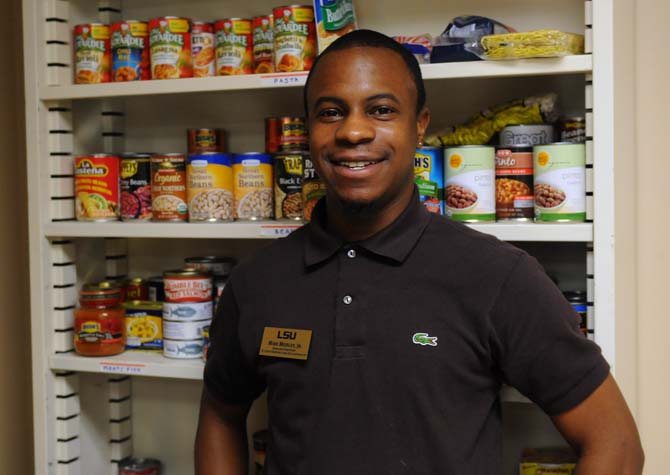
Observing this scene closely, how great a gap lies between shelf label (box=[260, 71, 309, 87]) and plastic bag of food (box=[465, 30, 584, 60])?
401 millimetres

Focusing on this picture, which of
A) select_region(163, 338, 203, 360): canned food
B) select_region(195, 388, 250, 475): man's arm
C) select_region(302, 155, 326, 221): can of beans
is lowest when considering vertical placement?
select_region(195, 388, 250, 475): man's arm

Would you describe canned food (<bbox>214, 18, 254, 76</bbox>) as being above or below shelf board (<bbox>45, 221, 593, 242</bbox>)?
above

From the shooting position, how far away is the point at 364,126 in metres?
1.43

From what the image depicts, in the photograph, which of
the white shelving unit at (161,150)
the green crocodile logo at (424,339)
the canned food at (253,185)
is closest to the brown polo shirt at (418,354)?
the green crocodile logo at (424,339)

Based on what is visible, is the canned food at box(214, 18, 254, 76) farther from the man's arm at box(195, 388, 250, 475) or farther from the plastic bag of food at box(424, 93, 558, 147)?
the man's arm at box(195, 388, 250, 475)

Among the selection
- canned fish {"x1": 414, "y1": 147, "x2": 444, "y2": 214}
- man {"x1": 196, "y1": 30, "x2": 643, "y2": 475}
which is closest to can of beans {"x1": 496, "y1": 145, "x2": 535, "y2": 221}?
canned fish {"x1": 414, "y1": 147, "x2": 444, "y2": 214}

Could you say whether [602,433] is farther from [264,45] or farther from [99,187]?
[99,187]

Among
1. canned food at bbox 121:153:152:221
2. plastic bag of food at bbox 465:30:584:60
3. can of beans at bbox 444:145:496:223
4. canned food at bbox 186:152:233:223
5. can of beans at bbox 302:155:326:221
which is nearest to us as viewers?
plastic bag of food at bbox 465:30:584:60

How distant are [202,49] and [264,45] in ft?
0.52

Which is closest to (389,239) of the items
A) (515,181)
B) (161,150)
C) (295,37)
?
(515,181)

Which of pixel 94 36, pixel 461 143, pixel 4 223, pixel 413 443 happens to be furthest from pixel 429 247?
pixel 4 223

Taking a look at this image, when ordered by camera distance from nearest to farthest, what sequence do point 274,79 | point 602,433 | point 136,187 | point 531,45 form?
point 602,433 < point 531,45 < point 274,79 < point 136,187

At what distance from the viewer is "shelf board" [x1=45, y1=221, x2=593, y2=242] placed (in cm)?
166

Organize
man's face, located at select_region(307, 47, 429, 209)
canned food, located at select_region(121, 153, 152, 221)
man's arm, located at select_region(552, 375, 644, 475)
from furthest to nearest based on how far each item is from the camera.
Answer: canned food, located at select_region(121, 153, 152, 221)
man's face, located at select_region(307, 47, 429, 209)
man's arm, located at select_region(552, 375, 644, 475)
